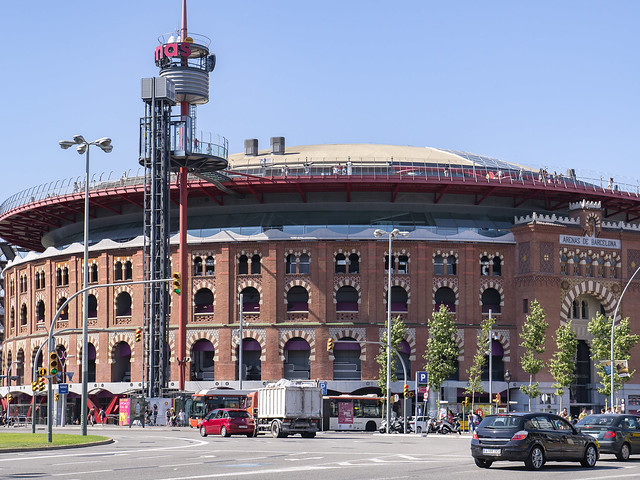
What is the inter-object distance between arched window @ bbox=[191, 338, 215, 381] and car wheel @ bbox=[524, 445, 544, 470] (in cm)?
5651

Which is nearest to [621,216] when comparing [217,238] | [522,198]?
[522,198]

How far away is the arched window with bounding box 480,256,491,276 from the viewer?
3307 inches

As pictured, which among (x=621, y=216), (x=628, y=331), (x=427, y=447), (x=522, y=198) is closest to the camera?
(x=427, y=447)

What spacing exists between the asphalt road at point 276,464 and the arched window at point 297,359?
41447 mm

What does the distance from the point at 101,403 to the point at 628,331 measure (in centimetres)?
4281

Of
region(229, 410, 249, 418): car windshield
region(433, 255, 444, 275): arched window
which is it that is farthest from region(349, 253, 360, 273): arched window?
region(229, 410, 249, 418): car windshield

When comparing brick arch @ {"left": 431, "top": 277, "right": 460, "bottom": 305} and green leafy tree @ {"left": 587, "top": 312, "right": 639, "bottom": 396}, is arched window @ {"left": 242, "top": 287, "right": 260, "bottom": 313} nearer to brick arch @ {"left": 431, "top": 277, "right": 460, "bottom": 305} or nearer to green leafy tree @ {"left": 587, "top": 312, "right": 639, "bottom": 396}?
brick arch @ {"left": 431, "top": 277, "right": 460, "bottom": 305}

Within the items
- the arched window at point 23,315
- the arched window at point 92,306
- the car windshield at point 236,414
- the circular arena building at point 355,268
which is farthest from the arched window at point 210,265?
the car windshield at point 236,414

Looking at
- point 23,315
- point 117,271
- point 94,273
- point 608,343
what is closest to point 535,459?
point 608,343

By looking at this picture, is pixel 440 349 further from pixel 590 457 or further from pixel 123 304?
pixel 590 457

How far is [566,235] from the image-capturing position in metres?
83.8

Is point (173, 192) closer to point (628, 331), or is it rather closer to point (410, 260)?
point (410, 260)

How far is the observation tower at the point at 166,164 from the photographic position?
256 ft

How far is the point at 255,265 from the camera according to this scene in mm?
84312
